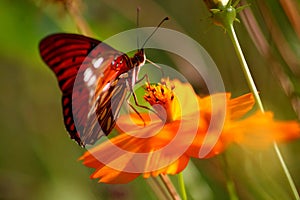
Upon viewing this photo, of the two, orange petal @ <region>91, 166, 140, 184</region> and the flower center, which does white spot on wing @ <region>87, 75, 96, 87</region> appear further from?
orange petal @ <region>91, 166, 140, 184</region>

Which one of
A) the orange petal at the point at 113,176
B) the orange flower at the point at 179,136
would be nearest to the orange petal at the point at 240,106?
the orange flower at the point at 179,136

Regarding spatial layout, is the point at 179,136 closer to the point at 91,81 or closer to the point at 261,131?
the point at 261,131

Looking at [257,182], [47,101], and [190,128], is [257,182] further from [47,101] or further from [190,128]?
[47,101]

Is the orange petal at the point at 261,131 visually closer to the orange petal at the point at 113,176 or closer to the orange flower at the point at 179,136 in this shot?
the orange flower at the point at 179,136

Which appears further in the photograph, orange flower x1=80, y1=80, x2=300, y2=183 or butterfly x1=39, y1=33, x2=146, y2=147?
butterfly x1=39, y1=33, x2=146, y2=147


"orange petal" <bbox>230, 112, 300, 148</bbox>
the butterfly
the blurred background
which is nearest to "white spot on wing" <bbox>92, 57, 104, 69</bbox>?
the butterfly

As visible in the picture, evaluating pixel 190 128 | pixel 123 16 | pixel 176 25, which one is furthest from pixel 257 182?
pixel 123 16

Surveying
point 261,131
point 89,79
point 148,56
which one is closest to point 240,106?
point 261,131
